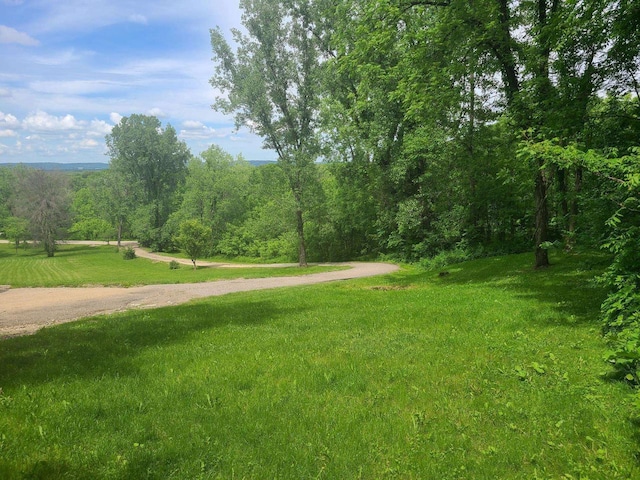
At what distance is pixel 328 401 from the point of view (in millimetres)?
5352

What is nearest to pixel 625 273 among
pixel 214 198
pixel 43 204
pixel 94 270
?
pixel 94 270

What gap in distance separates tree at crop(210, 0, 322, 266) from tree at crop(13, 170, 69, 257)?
53.1 meters

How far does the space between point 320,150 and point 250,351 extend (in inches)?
1104

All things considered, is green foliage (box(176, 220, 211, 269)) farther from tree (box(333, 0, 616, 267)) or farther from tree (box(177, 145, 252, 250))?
tree (box(333, 0, 616, 267))

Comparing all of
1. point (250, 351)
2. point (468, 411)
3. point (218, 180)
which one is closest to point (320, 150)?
point (250, 351)

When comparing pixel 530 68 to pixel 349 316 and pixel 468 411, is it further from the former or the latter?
pixel 468 411

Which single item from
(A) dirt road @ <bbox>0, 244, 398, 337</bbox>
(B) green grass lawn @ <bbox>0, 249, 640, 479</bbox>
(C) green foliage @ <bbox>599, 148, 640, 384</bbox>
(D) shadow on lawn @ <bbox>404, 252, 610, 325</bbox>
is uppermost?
(C) green foliage @ <bbox>599, 148, 640, 384</bbox>

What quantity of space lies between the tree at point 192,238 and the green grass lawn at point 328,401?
36853mm

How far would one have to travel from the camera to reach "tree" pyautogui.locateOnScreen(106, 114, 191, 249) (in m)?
77.3

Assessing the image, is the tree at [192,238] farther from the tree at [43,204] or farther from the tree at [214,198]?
the tree at [43,204]

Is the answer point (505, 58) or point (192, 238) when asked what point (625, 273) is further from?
point (192, 238)

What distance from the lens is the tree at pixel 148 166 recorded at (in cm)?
7731

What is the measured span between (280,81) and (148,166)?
6003 cm

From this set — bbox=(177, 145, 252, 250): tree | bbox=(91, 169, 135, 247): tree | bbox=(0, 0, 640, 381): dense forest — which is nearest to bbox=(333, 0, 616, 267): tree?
bbox=(0, 0, 640, 381): dense forest
